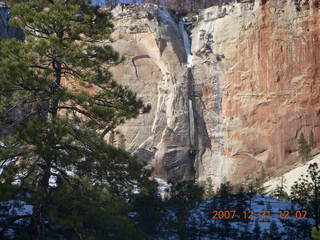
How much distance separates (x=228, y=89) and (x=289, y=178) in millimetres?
6773

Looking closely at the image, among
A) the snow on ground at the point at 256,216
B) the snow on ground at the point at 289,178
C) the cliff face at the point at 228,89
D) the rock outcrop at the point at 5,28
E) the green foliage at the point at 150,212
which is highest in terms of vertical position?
the rock outcrop at the point at 5,28

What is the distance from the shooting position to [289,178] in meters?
20.8

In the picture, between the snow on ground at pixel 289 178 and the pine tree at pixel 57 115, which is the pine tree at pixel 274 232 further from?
the snow on ground at pixel 289 178

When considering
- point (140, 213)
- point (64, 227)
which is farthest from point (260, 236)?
point (64, 227)

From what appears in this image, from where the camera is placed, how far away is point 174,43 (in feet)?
87.5

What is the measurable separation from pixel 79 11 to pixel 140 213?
445cm

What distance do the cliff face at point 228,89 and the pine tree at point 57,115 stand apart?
1469 cm

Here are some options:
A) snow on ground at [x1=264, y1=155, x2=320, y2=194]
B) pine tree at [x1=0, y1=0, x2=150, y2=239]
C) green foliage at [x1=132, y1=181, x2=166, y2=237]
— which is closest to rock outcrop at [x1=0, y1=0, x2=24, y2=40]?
snow on ground at [x1=264, y1=155, x2=320, y2=194]

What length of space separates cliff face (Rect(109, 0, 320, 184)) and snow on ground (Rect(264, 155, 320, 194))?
1751 mm

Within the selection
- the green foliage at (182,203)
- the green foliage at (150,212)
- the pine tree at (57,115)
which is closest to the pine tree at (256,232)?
the green foliage at (182,203)

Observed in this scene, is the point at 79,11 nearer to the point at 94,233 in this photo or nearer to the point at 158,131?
the point at 94,233

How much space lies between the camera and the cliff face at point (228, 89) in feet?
80.3

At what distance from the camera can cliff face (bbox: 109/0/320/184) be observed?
24469mm

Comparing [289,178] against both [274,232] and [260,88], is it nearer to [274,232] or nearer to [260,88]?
[260,88]
